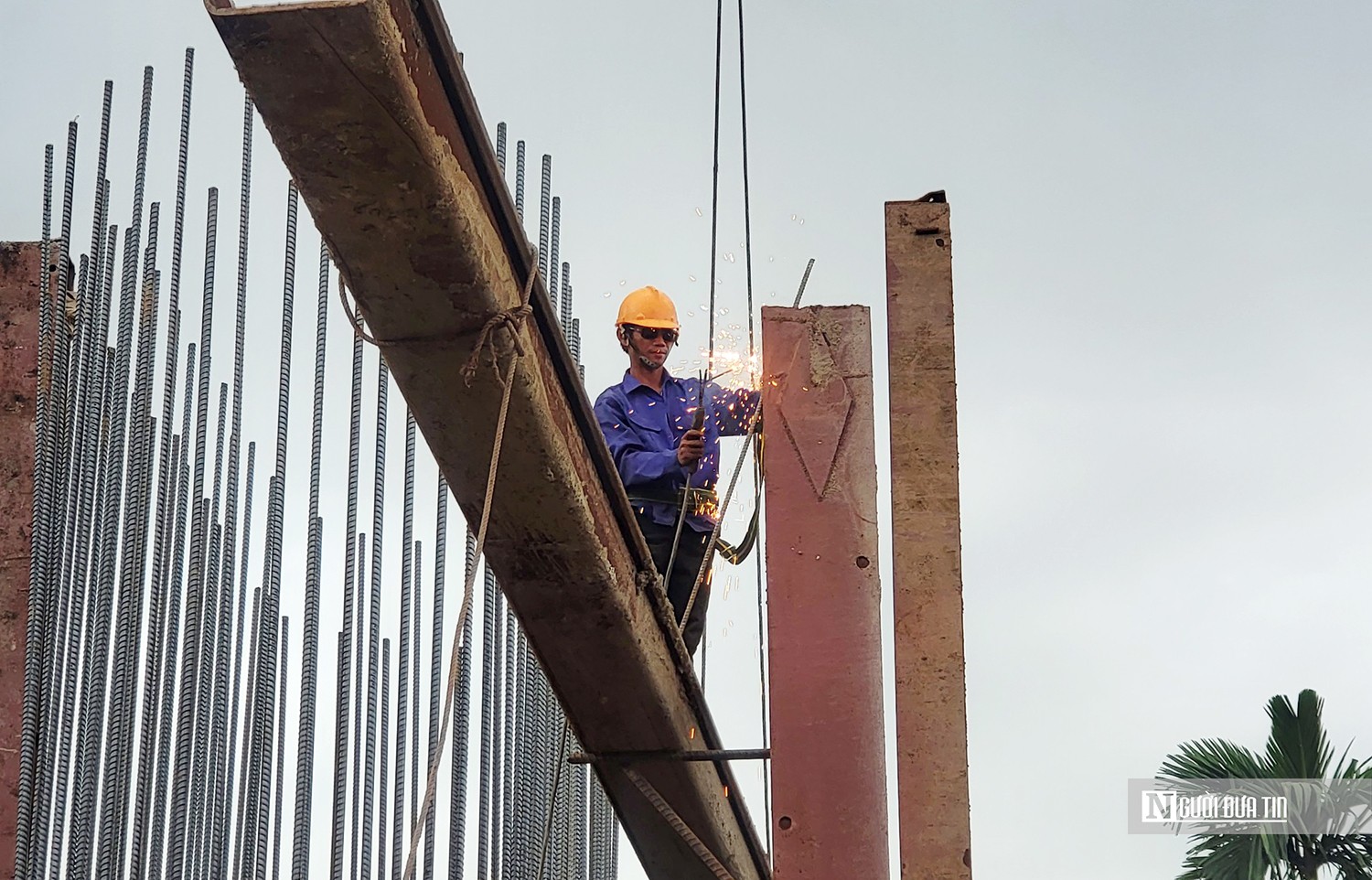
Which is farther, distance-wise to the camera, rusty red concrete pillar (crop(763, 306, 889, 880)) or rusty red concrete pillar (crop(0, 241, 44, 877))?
rusty red concrete pillar (crop(0, 241, 44, 877))

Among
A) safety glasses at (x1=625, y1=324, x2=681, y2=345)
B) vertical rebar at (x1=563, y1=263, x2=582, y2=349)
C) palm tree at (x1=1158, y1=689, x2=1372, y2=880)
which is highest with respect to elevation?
vertical rebar at (x1=563, y1=263, x2=582, y2=349)

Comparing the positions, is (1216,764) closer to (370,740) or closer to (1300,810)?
(1300,810)

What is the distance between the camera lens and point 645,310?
22.3 feet

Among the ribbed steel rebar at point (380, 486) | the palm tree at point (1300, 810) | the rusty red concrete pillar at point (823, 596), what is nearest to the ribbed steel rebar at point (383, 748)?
the ribbed steel rebar at point (380, 486)

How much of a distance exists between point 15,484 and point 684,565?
7.66 ft

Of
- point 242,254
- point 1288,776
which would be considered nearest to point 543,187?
point 242,254

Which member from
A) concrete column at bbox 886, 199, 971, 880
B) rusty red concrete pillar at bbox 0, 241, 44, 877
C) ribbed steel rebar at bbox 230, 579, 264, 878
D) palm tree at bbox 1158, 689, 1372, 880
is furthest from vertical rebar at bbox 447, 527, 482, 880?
palm tree at bbox 1158, 689, 1372, 880

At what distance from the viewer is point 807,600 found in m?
4.94

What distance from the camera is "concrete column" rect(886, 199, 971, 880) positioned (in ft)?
14.5

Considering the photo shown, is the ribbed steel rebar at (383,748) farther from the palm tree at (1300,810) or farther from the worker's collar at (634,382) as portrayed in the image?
the palm tree at (1300,810)

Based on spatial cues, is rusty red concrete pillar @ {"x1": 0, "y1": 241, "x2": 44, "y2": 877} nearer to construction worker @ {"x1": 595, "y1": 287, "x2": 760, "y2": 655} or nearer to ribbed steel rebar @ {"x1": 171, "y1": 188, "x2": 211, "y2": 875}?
ribbed steel rebar @ {"x1": 171, "y1": 188, "x2": 211, "y2": 875}

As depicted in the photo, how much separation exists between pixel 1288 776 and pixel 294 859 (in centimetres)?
1012

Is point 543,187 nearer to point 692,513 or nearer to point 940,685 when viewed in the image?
point 692,513

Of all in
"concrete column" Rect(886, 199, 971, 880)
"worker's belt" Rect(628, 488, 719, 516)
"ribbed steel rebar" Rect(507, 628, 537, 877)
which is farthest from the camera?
"ribbed steel rebar" Rect(507, 628, 537, 877)
